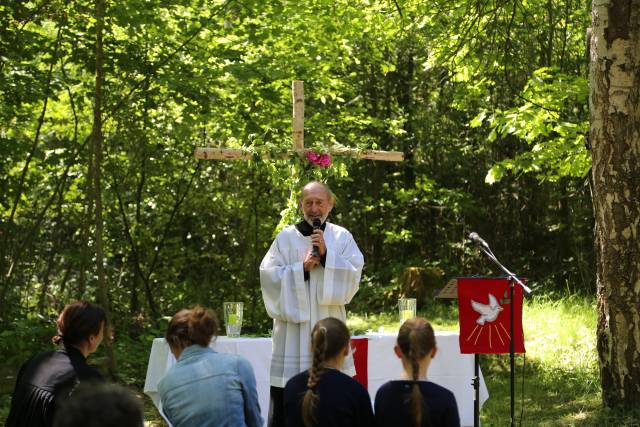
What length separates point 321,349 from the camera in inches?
127

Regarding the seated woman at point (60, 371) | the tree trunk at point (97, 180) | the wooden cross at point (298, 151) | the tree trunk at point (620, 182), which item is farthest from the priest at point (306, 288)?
the tree trunk at point (97, 180)

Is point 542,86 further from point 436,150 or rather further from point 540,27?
point 436,150

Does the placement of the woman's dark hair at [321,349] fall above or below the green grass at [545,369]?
above

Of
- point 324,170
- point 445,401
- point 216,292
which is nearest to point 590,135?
point 324,170

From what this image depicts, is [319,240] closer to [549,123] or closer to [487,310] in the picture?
[487,310]

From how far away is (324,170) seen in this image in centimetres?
661

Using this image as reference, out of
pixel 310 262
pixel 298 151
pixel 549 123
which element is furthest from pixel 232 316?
pixel 549 123

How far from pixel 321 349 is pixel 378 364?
2.98 metres

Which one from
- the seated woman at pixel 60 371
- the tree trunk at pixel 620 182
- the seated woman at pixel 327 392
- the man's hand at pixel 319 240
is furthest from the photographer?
the tree trunk at pixel 620 182

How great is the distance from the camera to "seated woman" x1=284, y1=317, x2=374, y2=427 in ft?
10.4

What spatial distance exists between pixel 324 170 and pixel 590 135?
6.78 feet

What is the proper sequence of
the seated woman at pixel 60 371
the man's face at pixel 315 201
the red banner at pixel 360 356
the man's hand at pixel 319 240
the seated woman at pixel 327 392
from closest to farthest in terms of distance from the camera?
the seated woman at pixel 60 371
the seated woman at pixel 327 392
the man's hand at pixel 319 240
the man's face at pixel 315 201
the red banner at pixel 360 356

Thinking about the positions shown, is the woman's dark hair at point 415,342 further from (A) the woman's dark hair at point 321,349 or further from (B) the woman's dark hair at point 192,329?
(B) the woman's dark hair at point 192,329

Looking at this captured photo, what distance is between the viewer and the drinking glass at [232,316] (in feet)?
18.6
